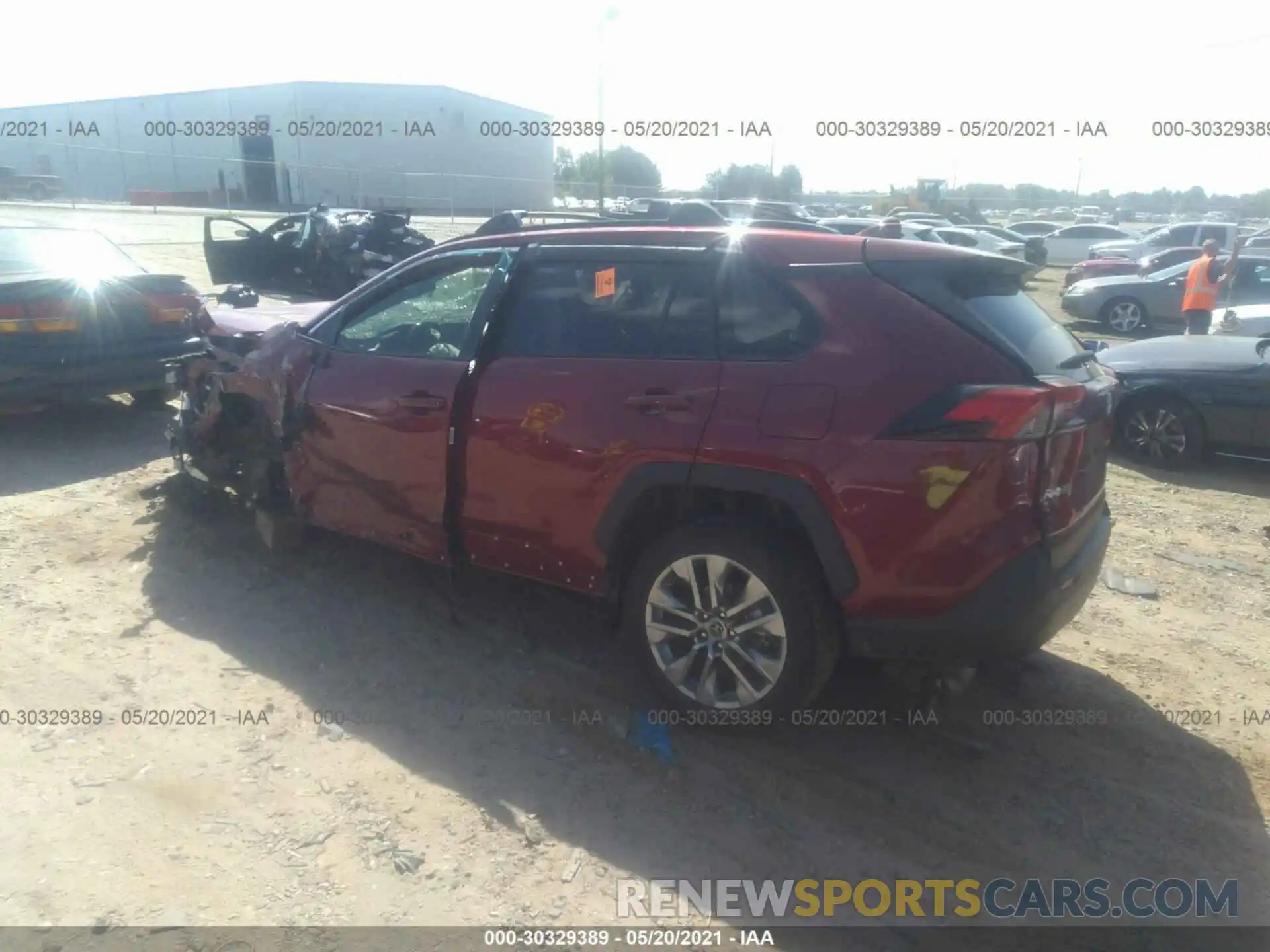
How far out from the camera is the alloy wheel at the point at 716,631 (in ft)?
11.2

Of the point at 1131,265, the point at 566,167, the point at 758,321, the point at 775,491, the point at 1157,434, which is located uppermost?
the point at 566,167

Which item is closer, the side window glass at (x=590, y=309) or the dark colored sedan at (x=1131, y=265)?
the side window glass at (x=590, y=309)

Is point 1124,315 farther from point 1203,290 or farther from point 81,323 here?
point 81,323

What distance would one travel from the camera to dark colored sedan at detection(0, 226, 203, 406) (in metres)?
6.72

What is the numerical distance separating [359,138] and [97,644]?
4550cm

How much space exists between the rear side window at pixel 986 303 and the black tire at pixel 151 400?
6.70 metres

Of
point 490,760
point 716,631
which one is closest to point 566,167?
point 716,631

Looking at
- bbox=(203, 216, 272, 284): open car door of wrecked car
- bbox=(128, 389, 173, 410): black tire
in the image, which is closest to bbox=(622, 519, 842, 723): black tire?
bbox=(128, 389, 173, 410): black tire

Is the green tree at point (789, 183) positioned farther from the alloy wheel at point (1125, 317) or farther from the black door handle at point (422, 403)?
the black door handle at point (422, 403)

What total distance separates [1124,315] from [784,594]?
15.2 metres

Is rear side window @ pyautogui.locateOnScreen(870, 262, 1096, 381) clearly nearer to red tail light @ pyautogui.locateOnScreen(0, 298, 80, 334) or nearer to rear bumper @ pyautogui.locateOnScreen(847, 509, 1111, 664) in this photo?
rear bumper @ pyautogui.locateOnScreen(847, 509, 1111, 664)

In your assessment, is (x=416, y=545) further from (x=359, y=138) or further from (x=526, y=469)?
(x=359, y=138)

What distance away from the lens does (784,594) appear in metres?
3.32

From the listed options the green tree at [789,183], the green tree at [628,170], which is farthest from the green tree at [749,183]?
the green tree at [628,170]
